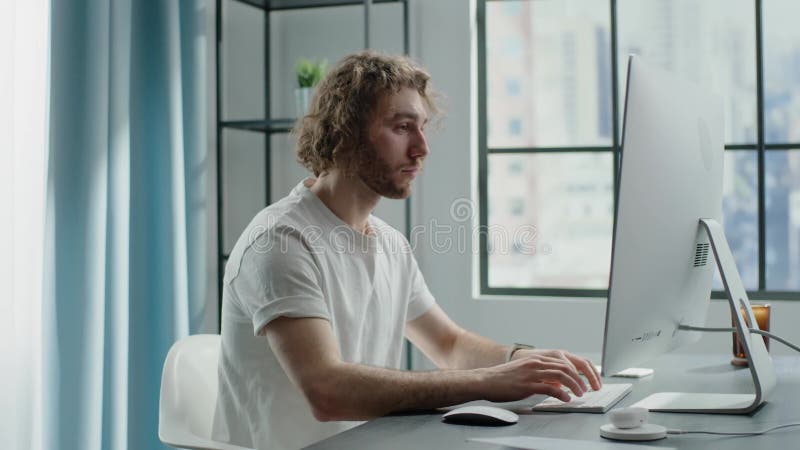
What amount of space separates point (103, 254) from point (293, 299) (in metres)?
1.06

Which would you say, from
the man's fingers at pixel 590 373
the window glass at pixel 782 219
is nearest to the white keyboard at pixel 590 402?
the man's fingers at pixel 590 373

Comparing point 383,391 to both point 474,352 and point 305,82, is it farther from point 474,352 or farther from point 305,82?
point 305,82

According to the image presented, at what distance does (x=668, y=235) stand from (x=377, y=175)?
696mm

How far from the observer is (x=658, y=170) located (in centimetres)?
129

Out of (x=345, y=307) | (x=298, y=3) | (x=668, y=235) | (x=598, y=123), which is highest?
(x=298, y=3)

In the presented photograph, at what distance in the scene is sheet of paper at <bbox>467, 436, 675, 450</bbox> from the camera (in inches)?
44.3

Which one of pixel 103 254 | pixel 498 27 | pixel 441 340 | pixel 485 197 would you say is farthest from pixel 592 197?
pixel 103 254

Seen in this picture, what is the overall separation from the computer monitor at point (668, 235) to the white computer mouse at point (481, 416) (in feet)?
0.54

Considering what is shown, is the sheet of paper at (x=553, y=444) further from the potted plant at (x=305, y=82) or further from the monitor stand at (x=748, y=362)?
the potted plant at (x=305, y=82)

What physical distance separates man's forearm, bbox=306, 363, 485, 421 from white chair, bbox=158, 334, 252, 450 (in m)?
0.31

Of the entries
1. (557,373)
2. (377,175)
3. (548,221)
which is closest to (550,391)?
(557,373)

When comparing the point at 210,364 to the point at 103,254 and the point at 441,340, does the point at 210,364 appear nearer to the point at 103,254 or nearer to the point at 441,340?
the point at 441,340

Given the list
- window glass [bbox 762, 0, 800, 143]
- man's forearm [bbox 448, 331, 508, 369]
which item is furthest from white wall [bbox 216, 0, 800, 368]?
man's forearm [bbox 448, 331, 508, 369]

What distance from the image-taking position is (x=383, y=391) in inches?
55.0
